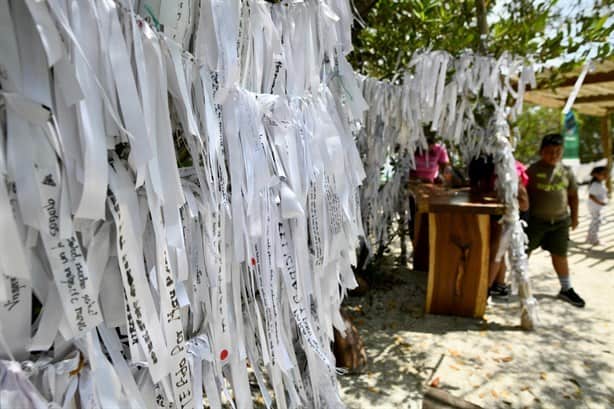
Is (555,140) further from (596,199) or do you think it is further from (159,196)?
(159,196)

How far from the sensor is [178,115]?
2.72 ft

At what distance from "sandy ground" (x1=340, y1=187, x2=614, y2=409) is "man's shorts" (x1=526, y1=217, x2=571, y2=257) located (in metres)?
0.50

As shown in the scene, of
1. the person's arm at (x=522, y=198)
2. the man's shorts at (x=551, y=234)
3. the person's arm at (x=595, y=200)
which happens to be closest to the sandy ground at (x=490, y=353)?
the man's shorts at (x=551, y=234)

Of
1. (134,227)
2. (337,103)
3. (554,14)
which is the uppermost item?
(554,14)

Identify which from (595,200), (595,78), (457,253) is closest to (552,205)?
(457,253)

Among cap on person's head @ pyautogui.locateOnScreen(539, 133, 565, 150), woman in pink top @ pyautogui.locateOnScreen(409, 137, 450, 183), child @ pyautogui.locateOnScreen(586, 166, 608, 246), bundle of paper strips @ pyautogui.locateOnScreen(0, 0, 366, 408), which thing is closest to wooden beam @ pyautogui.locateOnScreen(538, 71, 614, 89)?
cap on person's head @ pyautogui.locateOnScreen(539, 133, 565, 150)

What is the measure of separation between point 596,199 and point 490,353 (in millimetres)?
4042

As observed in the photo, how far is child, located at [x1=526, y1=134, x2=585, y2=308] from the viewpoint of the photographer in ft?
11.0

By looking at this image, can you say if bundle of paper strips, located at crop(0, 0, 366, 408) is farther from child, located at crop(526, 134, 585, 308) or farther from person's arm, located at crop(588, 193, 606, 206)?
person's arm, located at crop(588, 193, 606, 206)

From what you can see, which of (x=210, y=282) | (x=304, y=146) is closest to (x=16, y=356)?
(x=210, y=282)

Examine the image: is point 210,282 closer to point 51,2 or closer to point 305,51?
point 51,2

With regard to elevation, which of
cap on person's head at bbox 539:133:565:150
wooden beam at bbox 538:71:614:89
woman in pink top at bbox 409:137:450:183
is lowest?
Answer: woman in pink top at bbox 409:137:450:183

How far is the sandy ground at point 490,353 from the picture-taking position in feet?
6.98

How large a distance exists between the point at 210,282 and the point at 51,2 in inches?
23.4
